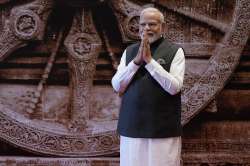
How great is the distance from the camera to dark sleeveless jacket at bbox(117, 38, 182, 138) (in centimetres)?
284

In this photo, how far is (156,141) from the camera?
2840mm

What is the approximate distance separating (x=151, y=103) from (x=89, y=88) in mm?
1448

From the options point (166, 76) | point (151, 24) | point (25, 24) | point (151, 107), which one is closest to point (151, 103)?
point (151, 107)

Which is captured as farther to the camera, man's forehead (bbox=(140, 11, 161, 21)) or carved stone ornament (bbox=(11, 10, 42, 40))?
carved stone ornament (bbox=(11, 10, 42, 40))

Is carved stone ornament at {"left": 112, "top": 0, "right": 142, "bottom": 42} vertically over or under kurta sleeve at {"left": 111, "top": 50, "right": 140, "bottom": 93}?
over

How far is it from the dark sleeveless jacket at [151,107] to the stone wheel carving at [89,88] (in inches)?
48.3

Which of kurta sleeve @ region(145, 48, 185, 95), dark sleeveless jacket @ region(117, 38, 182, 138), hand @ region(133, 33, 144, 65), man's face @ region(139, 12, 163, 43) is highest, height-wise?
man's face @ region(139, 12, 163, 43)

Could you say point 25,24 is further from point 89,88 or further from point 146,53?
point 146,53

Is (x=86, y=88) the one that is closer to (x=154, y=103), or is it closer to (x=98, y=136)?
(x=98, y=136)

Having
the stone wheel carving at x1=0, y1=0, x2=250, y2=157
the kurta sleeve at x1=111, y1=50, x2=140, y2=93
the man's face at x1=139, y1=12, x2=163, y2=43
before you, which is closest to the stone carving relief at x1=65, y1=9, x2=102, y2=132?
the stone wheel carving at x1=0, y1=0, x2=250, y2=157

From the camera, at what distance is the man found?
2.82 metres

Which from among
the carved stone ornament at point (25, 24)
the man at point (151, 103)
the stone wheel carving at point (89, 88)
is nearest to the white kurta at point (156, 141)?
the man at point (151, 103)

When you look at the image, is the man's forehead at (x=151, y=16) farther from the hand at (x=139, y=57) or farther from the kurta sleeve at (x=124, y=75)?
the kurta sleeve at (x=124, y=75)

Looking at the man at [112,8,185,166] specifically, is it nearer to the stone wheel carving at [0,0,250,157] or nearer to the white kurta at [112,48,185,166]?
the white kurta at [112,48,185,166]
